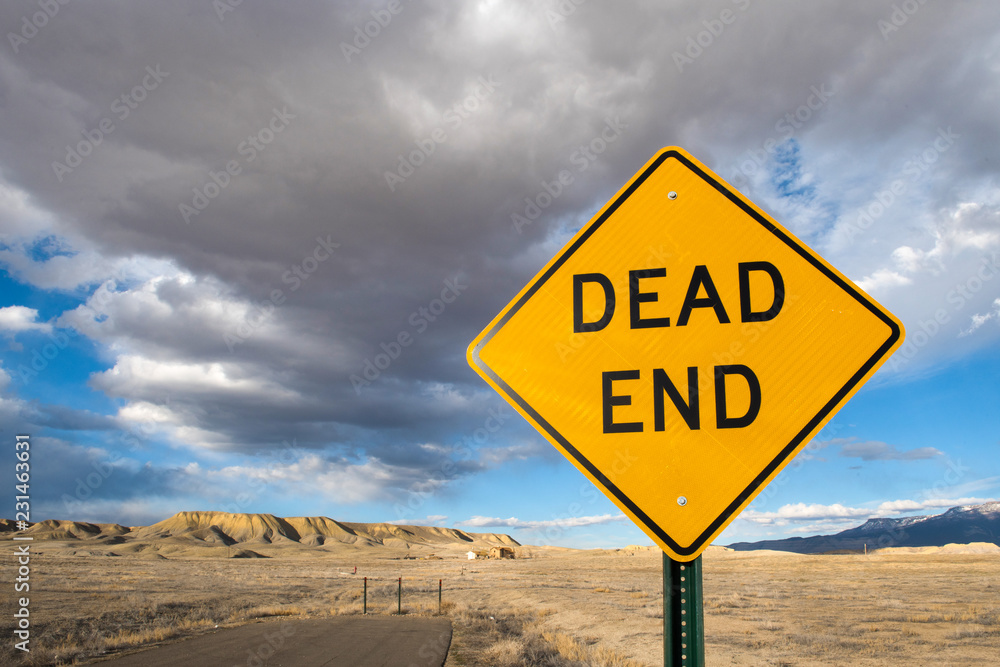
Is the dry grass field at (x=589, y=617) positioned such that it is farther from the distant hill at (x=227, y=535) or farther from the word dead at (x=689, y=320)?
the distant hill at (x=227, y=535)

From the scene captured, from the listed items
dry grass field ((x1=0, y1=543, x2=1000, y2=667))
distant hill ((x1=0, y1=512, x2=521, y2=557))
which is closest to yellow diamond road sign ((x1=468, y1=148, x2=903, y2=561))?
dry grass field ((x1=0, y1=543, x2=1000, y2=667))

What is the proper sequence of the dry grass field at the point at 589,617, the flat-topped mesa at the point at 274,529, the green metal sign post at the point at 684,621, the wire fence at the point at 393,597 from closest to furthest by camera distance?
A: the green metal sign post at the point at 684,621, the dry grass field at the point at 589,617, the wire fence at the point at 393,597, the flat-topped mesa at the point at 274,529

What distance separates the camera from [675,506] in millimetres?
1865

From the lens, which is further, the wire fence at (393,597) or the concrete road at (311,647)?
the wire fence at (393,597)

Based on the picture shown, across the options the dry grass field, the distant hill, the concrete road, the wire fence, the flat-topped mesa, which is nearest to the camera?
the concrete road

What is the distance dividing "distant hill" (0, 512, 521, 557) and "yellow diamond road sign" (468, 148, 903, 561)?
114441mm

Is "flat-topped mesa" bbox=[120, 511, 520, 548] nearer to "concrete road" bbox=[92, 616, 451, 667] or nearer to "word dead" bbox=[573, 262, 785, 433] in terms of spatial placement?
"concrete road" bbox=[92, 616, 451, 667]

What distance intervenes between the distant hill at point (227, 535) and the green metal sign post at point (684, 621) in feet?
376

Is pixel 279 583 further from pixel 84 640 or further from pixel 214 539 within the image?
pixel 214 539

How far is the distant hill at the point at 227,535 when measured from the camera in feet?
360

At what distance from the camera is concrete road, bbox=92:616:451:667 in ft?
34.9

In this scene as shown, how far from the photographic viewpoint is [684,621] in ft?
6.02

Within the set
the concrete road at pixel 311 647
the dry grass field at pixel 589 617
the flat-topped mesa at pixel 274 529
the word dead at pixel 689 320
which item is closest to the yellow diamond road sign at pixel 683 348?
the word dead at pixel 689 320

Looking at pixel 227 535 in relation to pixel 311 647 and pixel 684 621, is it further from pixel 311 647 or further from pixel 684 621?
pixel 684 621
